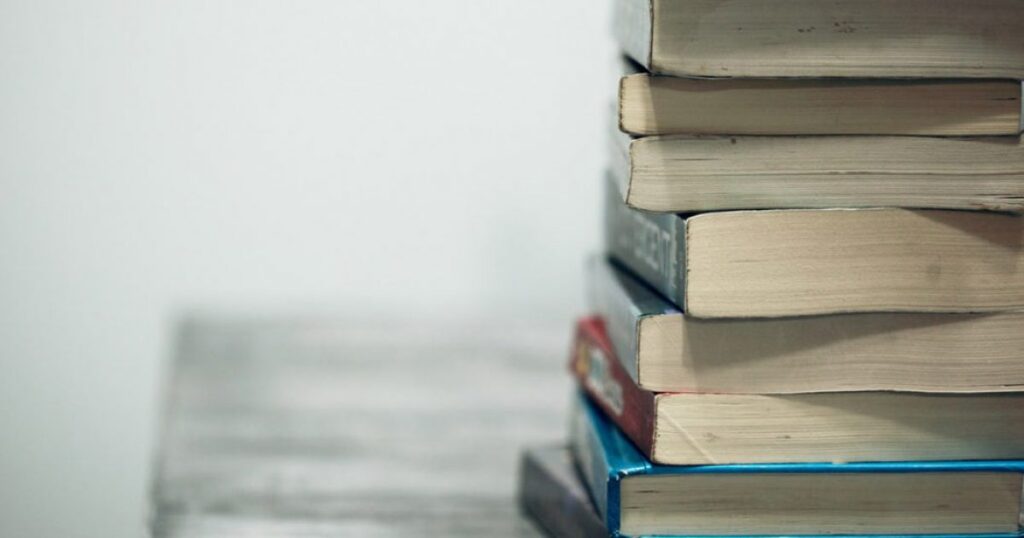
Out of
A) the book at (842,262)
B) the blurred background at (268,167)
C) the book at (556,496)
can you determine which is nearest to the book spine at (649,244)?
the book at (842,262)

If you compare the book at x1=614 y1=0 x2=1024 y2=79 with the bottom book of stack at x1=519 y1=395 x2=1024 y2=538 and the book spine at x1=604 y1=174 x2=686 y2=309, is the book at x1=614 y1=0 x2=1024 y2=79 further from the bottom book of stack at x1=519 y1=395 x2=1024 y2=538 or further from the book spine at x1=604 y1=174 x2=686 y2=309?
the bottom book of stack at x1=519 y1=395 x2=1024 y2=538

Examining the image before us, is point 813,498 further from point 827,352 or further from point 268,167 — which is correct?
point 268,167

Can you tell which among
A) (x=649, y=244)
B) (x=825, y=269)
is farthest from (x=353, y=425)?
(x=825, y=269)

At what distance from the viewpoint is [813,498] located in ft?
2.52

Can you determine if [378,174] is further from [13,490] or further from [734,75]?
[734,75]

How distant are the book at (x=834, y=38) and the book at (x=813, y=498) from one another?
0.69 ft

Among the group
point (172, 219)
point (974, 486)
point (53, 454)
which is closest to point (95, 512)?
Result: point (53, 454)

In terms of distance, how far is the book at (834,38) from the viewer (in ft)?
2.35

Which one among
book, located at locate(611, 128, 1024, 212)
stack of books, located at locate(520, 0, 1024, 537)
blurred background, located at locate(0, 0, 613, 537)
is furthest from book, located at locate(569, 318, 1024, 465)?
blurred background, located at locate(0, 0, 613, 537)

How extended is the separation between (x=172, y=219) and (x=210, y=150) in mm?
141

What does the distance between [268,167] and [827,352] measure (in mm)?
1751

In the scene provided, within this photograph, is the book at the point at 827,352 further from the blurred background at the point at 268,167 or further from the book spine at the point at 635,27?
the blurred background at the point at 268,167

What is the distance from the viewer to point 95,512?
1.65m

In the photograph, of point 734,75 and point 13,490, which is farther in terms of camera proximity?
point 13,490
